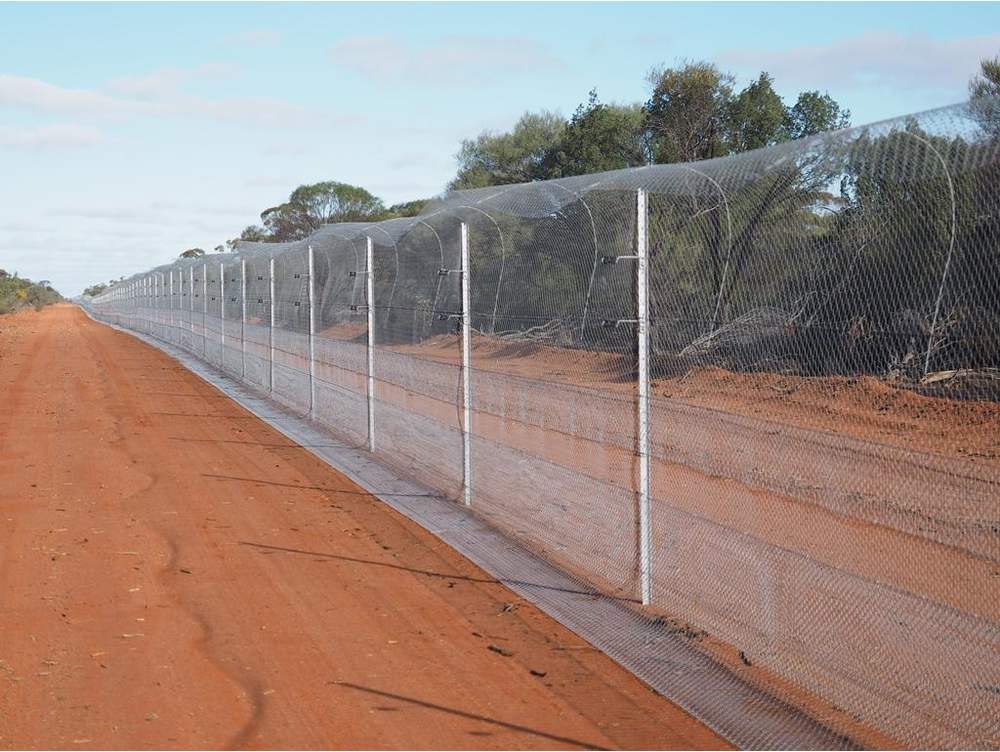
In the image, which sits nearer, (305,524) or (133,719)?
(133,719)

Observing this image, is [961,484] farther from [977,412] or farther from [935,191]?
[935,191]

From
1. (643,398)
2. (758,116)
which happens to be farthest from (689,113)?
(643,398)

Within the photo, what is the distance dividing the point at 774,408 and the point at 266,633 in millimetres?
2997

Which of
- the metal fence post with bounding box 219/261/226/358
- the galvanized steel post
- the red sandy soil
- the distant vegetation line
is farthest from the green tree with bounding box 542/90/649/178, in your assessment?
the distant vegetation line

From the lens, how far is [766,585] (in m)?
5.50

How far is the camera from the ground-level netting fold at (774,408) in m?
4.39

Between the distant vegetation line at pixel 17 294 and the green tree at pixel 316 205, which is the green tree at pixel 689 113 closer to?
the green tree at pixel 316 205

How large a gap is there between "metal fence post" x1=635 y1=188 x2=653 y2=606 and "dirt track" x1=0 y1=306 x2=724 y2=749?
0.62 m

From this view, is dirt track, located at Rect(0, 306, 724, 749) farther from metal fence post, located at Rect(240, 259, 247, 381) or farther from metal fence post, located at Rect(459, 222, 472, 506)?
metal fence post, located at Rect(240, 259, 247, 381)

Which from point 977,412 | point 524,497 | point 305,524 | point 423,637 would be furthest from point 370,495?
point 977,412

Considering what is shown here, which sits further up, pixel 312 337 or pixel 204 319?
pixel 204 319

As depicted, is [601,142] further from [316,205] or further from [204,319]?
[316,205]

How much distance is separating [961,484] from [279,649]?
11.9 ft

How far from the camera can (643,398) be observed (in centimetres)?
629
